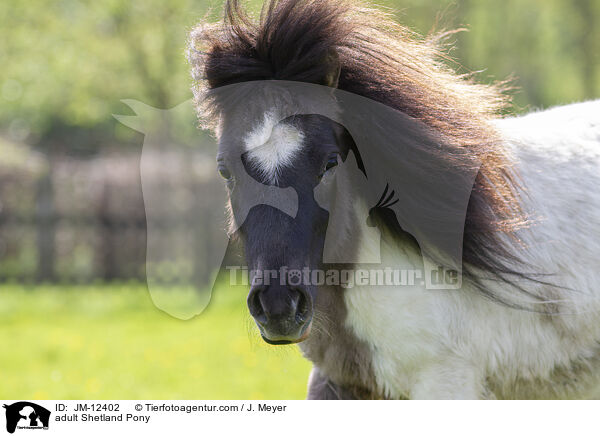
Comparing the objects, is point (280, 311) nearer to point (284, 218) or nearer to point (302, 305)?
point (302, 305)

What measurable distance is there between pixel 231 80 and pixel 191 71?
448 millimetres

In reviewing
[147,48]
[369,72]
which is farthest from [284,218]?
[147,48]

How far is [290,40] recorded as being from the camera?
3072 millimetres

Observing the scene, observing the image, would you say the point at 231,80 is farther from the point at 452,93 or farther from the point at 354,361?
the point at 354,361

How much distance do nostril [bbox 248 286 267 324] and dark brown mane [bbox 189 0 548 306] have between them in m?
1.04

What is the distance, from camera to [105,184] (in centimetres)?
1434

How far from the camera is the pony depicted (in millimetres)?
3080

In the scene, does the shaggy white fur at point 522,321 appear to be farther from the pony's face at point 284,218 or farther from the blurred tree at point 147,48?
the blurred tree at point 147,48

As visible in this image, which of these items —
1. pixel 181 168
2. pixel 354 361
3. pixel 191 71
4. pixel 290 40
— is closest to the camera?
pixel 290 40

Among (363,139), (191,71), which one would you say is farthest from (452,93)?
(191,71)

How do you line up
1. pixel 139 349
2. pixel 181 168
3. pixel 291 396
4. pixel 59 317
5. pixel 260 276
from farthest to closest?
pixel 181 168 → pixel 59 317 → pixel 139 349 → pixel 291 396 → pixel 260 276

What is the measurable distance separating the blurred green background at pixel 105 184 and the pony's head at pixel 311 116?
3869 millimetres

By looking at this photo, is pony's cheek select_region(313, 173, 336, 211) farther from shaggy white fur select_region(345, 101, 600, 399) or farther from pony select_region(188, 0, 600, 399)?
shaggy white fur select_region(345, 101, 600, 399)
